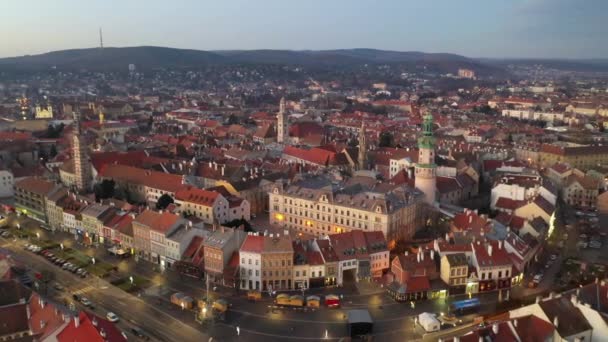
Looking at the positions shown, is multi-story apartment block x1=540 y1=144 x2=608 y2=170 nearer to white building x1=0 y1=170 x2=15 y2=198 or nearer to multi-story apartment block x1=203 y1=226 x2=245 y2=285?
multi-story apartment block x1=203 y1=226 x2=245 y2=285

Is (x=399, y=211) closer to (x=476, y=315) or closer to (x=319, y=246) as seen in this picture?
(x=319, y=246)

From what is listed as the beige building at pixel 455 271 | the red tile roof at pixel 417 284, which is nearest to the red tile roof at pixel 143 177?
the red tile roof at pixel 417 284

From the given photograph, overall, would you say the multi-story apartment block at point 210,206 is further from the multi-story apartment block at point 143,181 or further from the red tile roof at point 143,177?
the red tile roof at point 143,177

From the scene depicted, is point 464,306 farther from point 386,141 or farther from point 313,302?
point 386,141

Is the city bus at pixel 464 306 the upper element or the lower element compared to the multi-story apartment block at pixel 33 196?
lower

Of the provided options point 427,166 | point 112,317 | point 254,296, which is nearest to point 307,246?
point 254,296

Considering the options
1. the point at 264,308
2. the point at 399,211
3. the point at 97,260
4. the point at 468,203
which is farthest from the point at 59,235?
the point at 468,203

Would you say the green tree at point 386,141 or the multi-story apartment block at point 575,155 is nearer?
the multi-story apartment block at point 575,155
